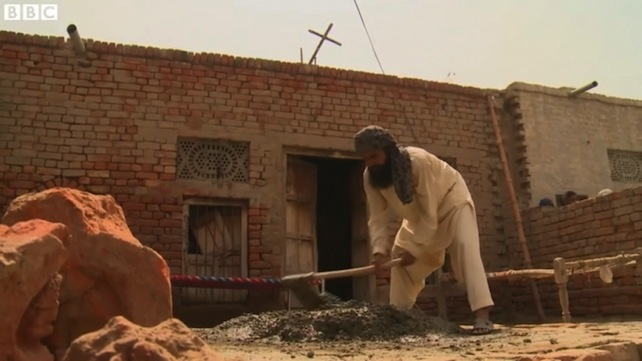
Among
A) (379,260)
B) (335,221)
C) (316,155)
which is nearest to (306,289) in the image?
(379,260)

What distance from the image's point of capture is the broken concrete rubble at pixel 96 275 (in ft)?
8.68

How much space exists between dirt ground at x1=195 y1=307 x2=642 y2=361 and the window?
3.38m

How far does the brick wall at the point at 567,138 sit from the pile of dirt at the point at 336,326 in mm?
5694

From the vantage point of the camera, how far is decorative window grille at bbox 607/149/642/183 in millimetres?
10059

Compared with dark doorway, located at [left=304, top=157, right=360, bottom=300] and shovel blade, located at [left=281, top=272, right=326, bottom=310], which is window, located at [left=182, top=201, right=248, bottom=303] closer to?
dark doorway, located at [left=304, top=157, right=360, bottom=300]

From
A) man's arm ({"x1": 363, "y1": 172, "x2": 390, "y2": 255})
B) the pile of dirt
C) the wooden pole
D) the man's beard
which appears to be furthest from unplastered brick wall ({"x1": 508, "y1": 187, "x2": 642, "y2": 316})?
the pile of dirt

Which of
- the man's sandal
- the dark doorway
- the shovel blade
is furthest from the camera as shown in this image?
the dark doorway

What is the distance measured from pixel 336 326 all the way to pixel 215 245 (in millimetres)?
4169

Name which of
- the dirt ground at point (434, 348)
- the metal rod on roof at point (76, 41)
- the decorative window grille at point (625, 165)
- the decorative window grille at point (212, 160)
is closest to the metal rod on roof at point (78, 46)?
the metal rod on roof at point (76, 41)

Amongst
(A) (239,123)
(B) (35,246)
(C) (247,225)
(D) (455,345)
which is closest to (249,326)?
(D) (455,345)

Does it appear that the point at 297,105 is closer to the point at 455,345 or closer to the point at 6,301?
the point at 455,345

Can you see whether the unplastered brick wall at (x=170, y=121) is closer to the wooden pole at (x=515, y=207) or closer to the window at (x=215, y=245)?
the window at (x=215, y=245)

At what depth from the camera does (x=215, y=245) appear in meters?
7.71

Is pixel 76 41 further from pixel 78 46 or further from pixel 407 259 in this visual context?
pixel 407 259
